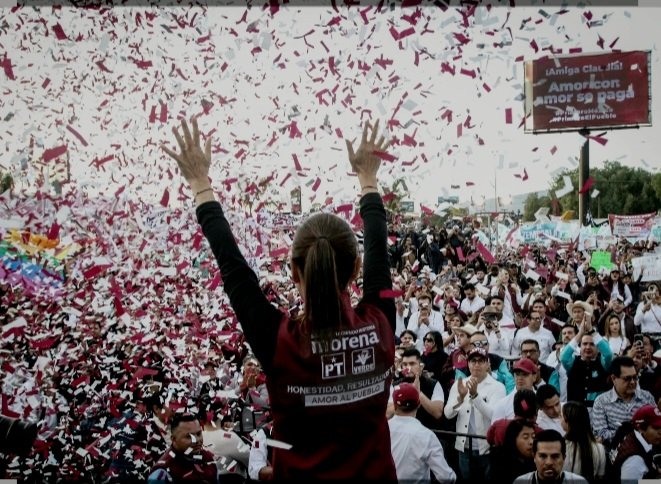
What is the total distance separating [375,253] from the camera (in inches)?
75.7

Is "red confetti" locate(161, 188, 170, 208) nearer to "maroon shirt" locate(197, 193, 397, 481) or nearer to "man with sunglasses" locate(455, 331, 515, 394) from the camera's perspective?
"man with sunglasses" locate(455, 331, 515, 394)

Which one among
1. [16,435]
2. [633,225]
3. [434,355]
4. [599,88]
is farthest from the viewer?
[599,88]

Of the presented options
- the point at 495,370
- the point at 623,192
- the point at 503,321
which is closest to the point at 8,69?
the point at 495,370

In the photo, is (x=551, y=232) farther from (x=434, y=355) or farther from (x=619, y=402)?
(x=619, y=402)

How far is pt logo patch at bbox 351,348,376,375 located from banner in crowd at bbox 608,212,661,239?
56.1ft

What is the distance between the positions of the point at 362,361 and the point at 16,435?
1.16 meters

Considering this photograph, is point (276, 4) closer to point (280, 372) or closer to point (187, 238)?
point (187, 238)

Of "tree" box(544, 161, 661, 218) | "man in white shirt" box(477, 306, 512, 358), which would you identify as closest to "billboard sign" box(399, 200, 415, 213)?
"man in white shirt" box(477, 306, 512, 358)

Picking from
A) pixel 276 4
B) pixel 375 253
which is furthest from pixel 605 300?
pixel 375 253

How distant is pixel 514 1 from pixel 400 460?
336 cm

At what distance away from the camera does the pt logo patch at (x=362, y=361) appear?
159cm

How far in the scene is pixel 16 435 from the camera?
1967 mm

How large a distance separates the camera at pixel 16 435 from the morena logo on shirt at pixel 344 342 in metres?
1.06

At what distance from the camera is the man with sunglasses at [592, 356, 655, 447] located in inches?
191
